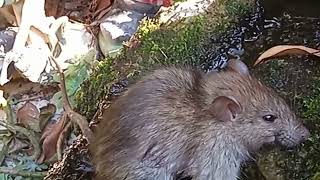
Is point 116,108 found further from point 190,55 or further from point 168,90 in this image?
point 190,55

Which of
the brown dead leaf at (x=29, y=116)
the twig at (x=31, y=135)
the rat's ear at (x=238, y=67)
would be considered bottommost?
the twig at (x=31, y=135)

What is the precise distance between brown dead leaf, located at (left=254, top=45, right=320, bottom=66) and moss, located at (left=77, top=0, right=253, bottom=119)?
0.24 metres

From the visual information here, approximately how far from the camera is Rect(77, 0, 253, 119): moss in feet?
8.89

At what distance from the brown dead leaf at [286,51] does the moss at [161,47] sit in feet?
0.80

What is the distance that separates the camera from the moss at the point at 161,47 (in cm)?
271

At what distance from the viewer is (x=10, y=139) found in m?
3.76

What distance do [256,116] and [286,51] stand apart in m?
0.33

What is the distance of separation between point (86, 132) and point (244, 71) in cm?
61

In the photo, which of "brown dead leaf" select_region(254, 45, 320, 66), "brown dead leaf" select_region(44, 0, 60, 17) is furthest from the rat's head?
"brown dead leaf" select_region(44, 0, 60, 17)

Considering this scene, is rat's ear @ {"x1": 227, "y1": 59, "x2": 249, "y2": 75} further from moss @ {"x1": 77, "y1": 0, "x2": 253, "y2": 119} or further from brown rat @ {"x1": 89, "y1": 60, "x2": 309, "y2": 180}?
moss @ {"x1": 77, "y1": 0, "x2": 253, "y2": 119}

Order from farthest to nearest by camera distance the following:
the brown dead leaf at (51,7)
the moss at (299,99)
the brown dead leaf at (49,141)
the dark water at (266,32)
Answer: the brown dead leaf at (51,7) < the brown dead leaf at (49,141) < the dark water at (266,32) < the moss at (299,99)

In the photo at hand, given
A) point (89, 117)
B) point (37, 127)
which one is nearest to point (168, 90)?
point (89, 117)

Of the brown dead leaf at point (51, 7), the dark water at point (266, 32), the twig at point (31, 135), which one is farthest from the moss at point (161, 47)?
the brown dead leaf at point (51, 7)

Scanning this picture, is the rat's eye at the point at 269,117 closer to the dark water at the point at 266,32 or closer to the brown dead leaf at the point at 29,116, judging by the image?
the dark water at the point at 266,32
